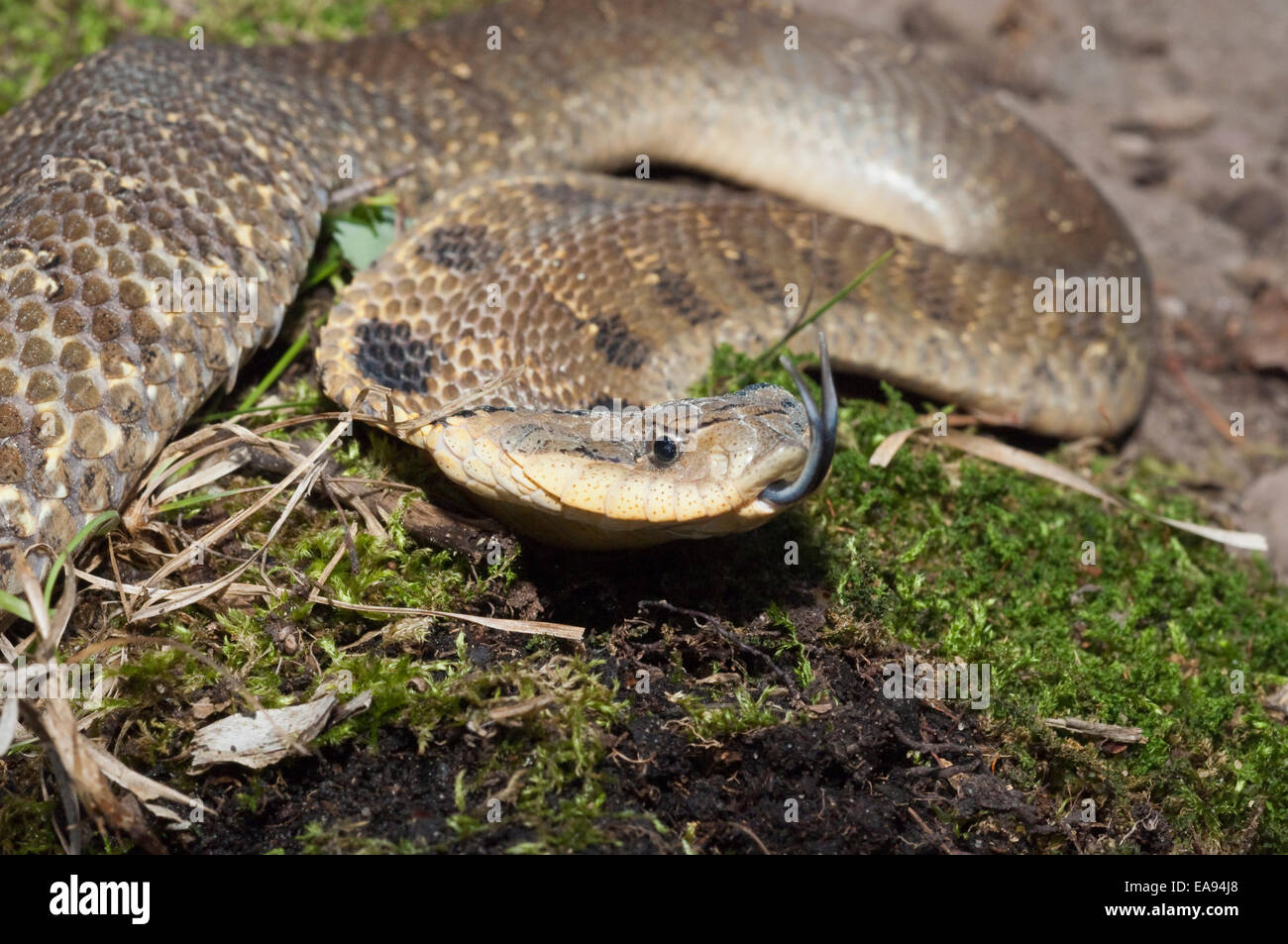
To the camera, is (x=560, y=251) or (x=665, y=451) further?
(x=560, y=251)

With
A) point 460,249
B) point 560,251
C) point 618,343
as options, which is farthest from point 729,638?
point 460,249

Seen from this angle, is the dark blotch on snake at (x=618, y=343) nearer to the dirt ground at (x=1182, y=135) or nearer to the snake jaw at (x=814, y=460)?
the snake jaw at (x=814, y=460)

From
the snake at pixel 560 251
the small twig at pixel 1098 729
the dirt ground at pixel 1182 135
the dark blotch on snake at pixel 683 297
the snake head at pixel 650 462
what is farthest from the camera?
the dirt ground at pixel 1182 135

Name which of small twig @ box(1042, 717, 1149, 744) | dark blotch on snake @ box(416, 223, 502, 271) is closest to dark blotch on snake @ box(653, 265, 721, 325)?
dark blotch on snake @ box(416, 223, 502, 271)

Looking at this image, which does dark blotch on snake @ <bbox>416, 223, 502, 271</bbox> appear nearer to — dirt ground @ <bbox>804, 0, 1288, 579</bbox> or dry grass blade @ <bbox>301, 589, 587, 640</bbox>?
dry grass blade @ <bbox>301, 589, 587, 640</bbox>

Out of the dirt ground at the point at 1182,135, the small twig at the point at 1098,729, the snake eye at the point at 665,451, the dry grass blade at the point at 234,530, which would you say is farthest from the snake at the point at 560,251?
the small twig at the point at 1098,729

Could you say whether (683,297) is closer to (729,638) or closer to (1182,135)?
(729,638)
